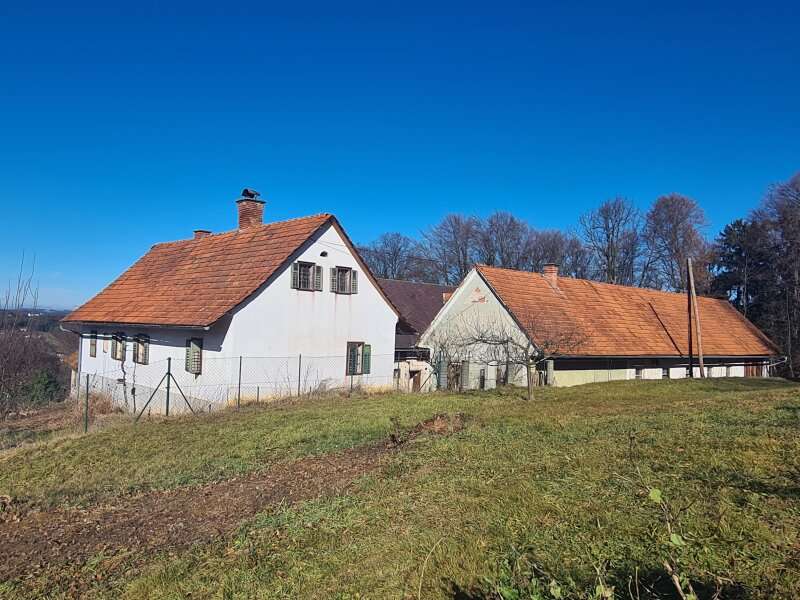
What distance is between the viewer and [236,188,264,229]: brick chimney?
2253 cm

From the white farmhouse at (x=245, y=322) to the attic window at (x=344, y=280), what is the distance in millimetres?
38

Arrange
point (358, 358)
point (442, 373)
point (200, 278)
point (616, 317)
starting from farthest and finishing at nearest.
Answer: point (616, 317)
point (442, 373)
point (358, 358)
point (200, 278)

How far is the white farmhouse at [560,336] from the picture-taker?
21312mm

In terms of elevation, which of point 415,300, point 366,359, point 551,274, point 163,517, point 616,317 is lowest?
point 163,517

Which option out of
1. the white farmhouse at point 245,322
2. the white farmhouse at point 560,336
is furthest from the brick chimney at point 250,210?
the white farmhouse at point 560,336

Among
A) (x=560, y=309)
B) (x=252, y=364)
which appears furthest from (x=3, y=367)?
(x=560, y=309)

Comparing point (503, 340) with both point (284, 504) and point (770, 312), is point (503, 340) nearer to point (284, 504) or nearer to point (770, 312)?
point (284, 504)

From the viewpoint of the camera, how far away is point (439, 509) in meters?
5.68

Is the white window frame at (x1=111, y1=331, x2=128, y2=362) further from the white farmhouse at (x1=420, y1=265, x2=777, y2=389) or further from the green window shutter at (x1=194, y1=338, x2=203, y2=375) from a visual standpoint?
the white farmhouse at (x1=420, y1=265, x2=777, y2=389)

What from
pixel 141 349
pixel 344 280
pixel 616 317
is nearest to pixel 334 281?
pixel 344 280

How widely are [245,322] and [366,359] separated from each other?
542 centimetres

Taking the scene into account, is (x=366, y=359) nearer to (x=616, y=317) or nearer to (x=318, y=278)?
(x=318, y=278)

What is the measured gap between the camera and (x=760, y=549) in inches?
155

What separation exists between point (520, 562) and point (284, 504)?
3358mm
